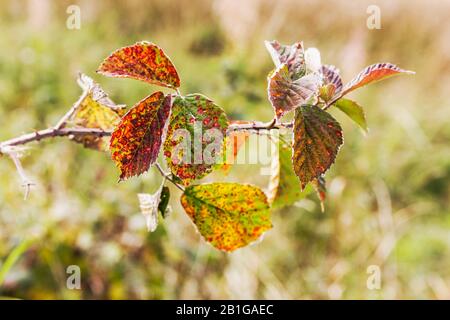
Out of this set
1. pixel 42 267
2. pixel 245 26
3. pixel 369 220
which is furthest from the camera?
pixel 245 26

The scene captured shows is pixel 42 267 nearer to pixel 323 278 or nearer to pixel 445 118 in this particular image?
pixel 323 278

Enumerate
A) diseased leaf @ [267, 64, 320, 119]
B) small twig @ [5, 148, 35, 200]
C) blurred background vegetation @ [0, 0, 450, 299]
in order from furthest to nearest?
blurred background vegetation @ [0, 0, 450, 299], small twig @ [5, 148, 35, 200], diseased leaf @ [267, 64, 320, 119]

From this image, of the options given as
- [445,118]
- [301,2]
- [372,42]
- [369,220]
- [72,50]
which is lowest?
[369,220]

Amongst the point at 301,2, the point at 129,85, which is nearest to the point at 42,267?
the point at 129,85

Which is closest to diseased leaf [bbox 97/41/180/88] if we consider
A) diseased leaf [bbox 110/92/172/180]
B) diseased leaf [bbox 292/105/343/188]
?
diseased leaf [bbox 110/92/172/180]

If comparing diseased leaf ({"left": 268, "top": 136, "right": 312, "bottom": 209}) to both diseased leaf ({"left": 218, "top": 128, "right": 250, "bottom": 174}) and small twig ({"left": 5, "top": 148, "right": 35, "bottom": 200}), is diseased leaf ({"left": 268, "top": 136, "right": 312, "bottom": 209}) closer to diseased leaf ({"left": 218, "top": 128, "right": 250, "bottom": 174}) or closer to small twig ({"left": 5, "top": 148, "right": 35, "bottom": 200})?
diseased leaf ({"left": 218, "top": 128, "right": 250, "bottom": 174})

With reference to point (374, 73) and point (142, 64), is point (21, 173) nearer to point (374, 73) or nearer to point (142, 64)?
point (142, 64)
